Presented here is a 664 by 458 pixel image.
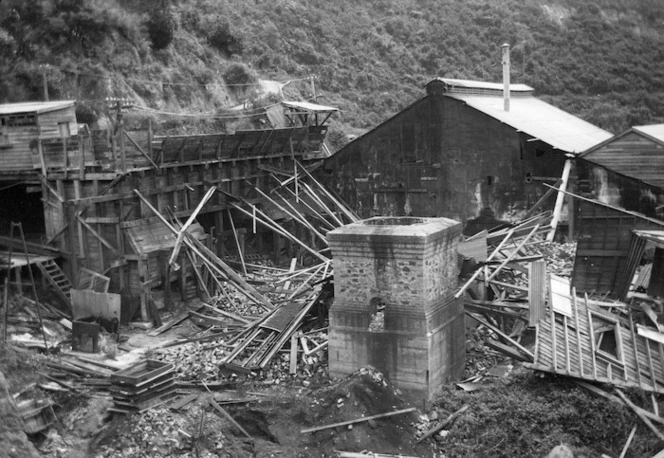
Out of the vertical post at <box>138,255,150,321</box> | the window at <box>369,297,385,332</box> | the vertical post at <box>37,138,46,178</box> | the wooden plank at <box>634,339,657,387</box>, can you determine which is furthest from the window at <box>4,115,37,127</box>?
the wooden plank at <box>634,339,657,387</box>

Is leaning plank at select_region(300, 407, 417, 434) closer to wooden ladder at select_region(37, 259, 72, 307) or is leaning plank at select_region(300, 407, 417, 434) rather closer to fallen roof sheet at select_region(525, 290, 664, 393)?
fallen roof sheet at select_region(525, 290, 664, 393)

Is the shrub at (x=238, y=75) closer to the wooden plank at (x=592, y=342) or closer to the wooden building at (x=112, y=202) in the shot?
the wooden building at (x=112, y=202)

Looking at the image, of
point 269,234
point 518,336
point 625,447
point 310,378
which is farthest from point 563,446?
point 269,234

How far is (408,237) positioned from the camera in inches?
581

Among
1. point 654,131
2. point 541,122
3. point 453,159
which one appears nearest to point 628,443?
point 654,131

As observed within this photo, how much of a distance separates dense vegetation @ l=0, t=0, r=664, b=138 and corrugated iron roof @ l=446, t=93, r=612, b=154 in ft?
37.6

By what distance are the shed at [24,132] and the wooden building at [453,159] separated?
11676 mm

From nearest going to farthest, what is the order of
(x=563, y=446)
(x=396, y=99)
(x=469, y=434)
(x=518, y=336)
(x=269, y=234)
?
1. (x=563, y=446)
2. (x=469, y=434)
3. (x=518, y=336)
4. (x=269, y=234)
5. (x=396, y=99)

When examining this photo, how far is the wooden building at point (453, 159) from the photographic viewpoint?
27.8 metres

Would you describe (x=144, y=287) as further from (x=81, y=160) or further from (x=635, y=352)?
(x=635, y=352)

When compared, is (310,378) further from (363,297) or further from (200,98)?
(200,98)

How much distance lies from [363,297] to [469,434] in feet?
10.7

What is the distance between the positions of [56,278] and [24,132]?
440 centimetres

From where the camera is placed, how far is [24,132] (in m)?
23.1
